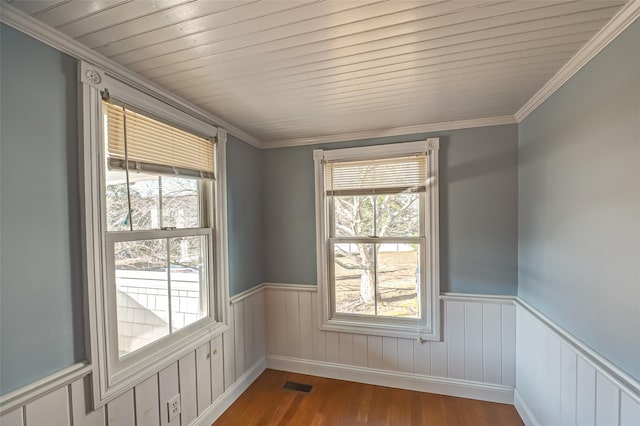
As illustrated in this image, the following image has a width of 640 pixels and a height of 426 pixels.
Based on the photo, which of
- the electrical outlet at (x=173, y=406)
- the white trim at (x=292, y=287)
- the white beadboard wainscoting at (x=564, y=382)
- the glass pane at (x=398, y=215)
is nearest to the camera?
the white beadboard wainscoting at (x=564, y=382)

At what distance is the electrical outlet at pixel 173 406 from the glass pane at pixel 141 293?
0.41 meters

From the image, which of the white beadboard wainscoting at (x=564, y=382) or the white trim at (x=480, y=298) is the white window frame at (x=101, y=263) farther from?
the white beadboard wainscoting at (x=564, y=382)

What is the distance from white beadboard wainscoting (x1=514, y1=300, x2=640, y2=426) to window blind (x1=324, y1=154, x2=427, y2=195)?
1.27 meters

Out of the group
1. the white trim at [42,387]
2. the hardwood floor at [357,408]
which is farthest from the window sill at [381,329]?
the white trim at [42,387]

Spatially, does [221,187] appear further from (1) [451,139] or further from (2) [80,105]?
(1) [451,139]

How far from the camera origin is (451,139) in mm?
2311

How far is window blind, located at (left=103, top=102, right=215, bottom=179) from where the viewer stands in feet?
4.70

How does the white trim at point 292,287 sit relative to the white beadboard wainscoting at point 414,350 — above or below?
above

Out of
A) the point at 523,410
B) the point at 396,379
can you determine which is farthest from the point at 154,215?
the point at 523,410

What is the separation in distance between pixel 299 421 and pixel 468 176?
2.35 meters

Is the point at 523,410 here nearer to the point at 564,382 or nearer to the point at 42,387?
the point at 564,382

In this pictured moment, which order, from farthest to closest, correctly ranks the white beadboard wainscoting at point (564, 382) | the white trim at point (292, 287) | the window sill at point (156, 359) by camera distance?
the white trim at point (292, 287) → the window sill at point (156, 359) → the white beadboard wainscoting at point (564, 382)

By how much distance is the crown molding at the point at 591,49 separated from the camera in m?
1.02

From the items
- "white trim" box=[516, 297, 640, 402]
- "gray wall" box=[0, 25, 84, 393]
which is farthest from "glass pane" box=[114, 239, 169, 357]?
"white trim" box=[516, 297, 640, 402]
